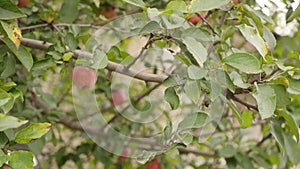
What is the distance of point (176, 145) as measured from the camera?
802 millimetres

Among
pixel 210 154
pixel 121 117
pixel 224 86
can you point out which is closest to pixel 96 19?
pixel 121 117

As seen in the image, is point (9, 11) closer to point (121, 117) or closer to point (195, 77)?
point (195, 77)

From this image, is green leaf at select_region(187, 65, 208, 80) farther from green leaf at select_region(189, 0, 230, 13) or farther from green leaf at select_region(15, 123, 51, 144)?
green leaf at select_region(15, 123, 51, 144)

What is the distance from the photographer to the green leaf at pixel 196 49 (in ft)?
2.29

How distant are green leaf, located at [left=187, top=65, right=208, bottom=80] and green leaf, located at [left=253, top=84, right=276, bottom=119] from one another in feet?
0.25

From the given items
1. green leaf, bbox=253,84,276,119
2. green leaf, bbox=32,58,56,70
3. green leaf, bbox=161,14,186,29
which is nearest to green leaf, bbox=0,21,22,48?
green leaf, bbox=32,58,56,70

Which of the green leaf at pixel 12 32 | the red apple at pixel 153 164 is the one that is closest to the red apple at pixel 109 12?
the red apple at pixel 153 164

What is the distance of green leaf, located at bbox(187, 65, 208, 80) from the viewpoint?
2.46 feet

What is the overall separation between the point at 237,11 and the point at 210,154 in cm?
61

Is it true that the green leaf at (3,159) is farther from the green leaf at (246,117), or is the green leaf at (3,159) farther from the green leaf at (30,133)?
the green leaf at (246,117)

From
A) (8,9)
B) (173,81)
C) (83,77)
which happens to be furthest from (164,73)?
(8,9)

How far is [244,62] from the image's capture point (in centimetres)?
78

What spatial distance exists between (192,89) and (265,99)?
102 mm

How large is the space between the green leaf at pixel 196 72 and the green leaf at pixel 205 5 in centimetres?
9
